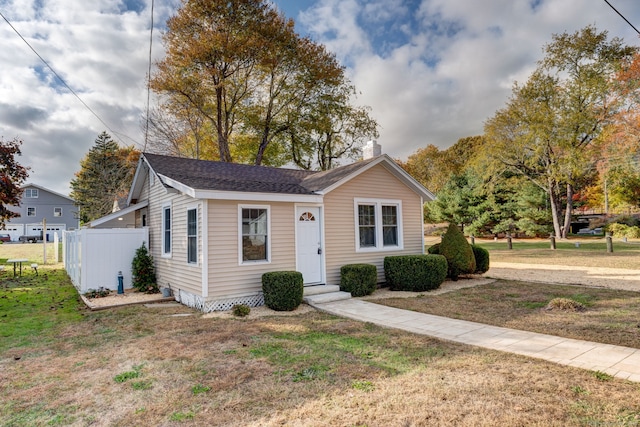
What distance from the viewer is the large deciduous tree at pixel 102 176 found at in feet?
107

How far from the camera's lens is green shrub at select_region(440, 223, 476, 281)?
1162 cm

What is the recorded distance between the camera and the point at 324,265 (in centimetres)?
980

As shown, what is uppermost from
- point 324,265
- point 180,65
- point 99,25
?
point 180,65

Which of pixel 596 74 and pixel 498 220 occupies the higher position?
pixel 596 74

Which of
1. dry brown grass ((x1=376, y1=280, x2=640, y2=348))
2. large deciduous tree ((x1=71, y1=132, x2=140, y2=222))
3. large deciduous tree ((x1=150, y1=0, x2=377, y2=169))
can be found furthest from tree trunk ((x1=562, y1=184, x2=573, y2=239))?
large deciduous tree ((x1=71, y1=132, x2=140, y2=222))

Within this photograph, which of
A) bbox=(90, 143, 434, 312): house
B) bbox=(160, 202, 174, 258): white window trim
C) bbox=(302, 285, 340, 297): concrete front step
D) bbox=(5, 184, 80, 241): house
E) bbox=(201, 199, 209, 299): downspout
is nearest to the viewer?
bbox=(201, 199, 209, 299): downspout

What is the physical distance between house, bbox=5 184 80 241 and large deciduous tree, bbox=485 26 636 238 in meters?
49.2

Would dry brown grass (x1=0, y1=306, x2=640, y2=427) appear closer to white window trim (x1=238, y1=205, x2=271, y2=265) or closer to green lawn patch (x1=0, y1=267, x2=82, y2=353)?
green lawn patch (x1=0, y1=267, x2=82, y2=353)

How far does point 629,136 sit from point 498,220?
1236cm

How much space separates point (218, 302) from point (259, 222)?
2.12 meters

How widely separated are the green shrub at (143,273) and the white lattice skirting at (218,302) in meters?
2.35

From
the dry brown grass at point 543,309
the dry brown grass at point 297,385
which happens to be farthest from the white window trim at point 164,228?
the dry brown grass at point 543,309

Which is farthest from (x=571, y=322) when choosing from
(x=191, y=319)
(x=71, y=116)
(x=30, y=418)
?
(x=71, y=116)

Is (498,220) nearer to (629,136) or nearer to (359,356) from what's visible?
(629,136)
